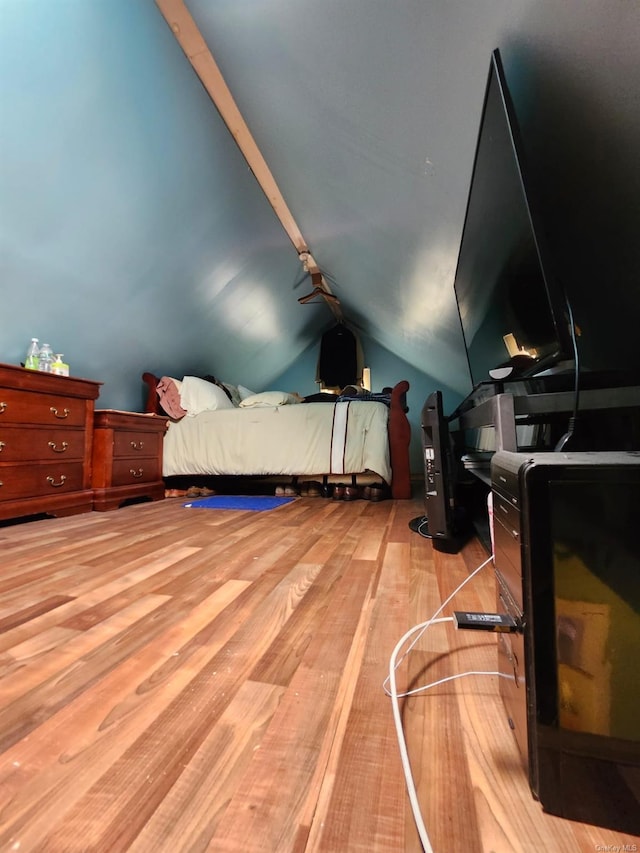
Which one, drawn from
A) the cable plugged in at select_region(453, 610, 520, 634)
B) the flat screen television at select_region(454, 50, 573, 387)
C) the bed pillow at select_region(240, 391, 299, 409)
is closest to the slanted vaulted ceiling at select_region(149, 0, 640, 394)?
the flat screen television at select_region(454, 50, 573, 387)

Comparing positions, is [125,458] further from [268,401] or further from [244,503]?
[268,401]

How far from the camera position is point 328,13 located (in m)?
1.13

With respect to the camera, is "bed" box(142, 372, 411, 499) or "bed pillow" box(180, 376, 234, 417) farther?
"bed pillow" box(180, 376, 234, 417)

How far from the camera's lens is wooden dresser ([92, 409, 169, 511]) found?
7.19ft

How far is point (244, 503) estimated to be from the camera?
2344mm

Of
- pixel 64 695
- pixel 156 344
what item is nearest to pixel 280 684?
pixel 64 695

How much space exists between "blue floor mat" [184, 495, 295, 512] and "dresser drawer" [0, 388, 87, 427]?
846 millimetres

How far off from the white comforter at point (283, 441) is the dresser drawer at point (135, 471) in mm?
121

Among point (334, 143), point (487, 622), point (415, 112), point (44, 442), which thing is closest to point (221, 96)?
point (334, 143)

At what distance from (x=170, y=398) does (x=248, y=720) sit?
272cm

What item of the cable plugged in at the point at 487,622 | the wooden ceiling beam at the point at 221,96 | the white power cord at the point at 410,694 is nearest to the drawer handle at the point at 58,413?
the wooden ceiling beam at the point at 221,96

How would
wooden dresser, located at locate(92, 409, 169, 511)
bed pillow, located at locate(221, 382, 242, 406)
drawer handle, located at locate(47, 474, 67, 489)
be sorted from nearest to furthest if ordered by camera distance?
1. drawer handle, located at locate(47, 474, 67, 489)
2. wooden dresser, located at locate(92, 409, 169, 511)
3. bed pillow, located at locate(221, 382, 242, 406)

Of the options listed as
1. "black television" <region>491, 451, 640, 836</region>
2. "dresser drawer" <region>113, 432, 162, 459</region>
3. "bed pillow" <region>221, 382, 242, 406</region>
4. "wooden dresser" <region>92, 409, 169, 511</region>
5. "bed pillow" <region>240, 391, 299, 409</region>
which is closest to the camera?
"black television" <region>491, 451, 640, 836</region>

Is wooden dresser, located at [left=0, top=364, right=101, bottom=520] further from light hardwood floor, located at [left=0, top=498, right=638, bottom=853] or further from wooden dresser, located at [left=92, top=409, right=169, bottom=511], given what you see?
light hardwood floor, located at [left=0, top=498, right=638, bottom=853]
